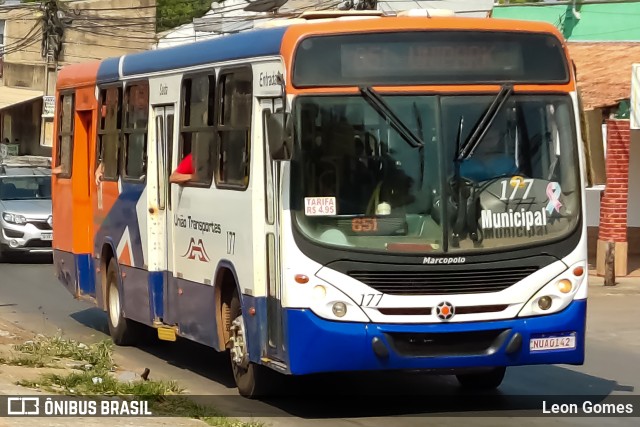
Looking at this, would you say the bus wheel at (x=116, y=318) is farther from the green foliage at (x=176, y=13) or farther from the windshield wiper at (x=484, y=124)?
the green foliage at (x=176, y=13)

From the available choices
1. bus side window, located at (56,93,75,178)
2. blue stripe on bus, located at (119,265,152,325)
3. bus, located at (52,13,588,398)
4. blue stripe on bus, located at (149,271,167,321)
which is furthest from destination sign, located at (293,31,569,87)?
bus side window, located at (56,93,75,178)

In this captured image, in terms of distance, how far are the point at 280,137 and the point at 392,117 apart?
0.83 m

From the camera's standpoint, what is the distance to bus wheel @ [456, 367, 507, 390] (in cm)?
1123

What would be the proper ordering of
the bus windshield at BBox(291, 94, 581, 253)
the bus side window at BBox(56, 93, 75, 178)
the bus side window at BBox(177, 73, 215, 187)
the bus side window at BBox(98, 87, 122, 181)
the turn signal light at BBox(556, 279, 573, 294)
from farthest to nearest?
the bus side window at BBox(56, 93, 75, 178) < the bus side window at BBox(98, 87, 122, 181) < the bus side window at BBox(177, 73, 215, 187) < the turn signal light at BBox(556, 279, 573, 294) < the bus windshield at BBox(291, 94, 581, 253)

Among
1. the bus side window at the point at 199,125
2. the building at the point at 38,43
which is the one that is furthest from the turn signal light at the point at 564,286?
the building at the point at 38,43

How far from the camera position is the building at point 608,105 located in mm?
21906

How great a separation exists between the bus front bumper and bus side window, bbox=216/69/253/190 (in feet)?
5.32

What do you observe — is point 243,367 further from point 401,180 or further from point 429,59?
point 429,59

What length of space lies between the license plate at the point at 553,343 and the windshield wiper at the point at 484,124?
57.4 inches

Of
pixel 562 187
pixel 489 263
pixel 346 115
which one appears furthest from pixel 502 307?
pixel 346 115

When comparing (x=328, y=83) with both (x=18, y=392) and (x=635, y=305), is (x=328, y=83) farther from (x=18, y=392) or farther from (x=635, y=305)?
(x=635, y=305)

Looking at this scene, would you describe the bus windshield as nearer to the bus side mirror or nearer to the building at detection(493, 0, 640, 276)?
the bus side mirror

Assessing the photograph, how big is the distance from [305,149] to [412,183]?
0.81 meters

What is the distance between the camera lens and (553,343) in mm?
9867
